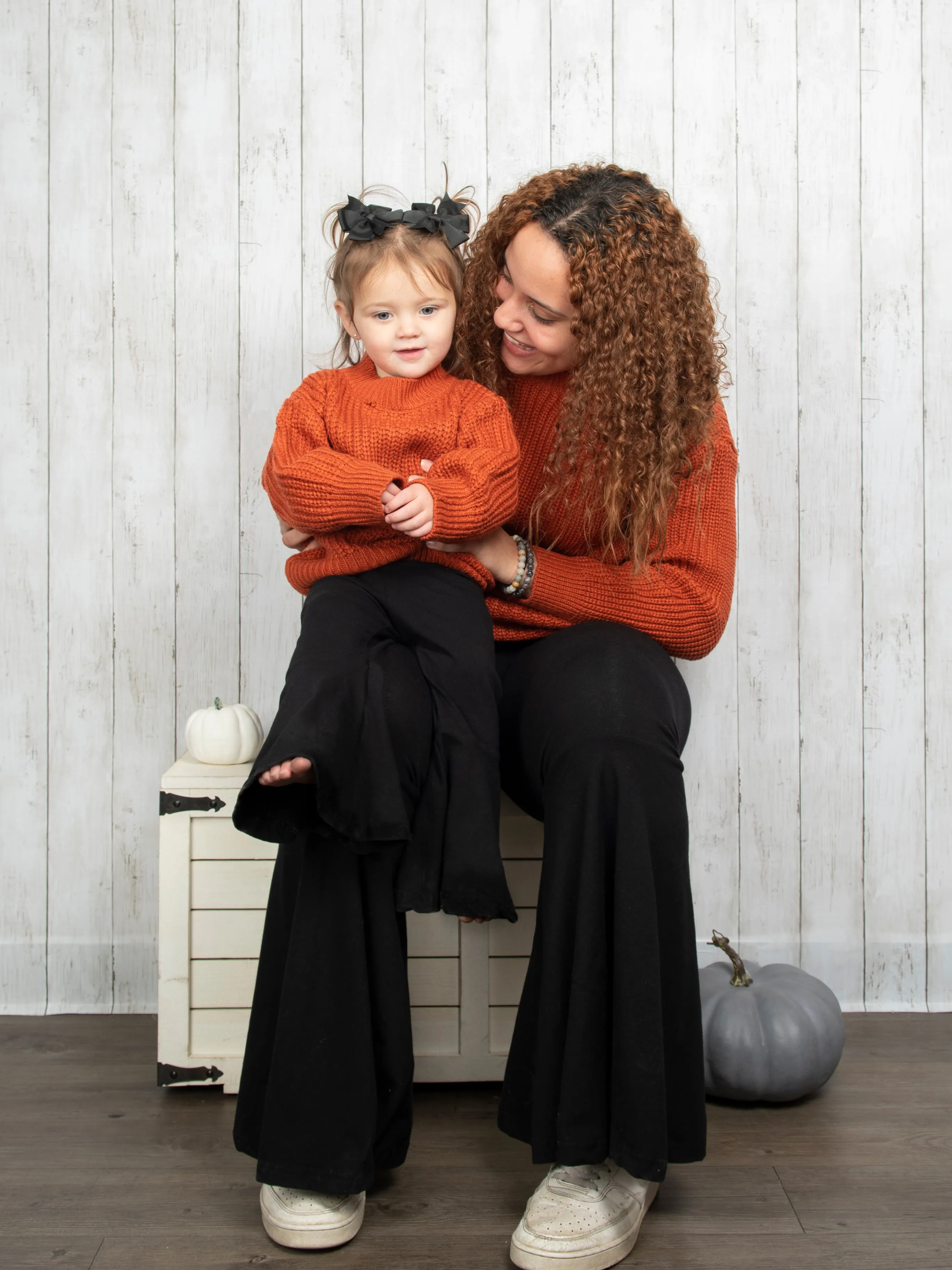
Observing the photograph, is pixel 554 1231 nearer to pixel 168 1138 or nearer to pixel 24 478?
pixel 168 1138

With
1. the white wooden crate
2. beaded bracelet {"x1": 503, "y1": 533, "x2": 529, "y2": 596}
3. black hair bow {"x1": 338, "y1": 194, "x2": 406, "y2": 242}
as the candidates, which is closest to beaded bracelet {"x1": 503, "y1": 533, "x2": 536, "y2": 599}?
beaded bracelet {"x1": 503, "y1": 533, "x2": 529, "y2": 596}

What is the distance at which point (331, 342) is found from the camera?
7.08 ft

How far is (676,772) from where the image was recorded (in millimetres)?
1380

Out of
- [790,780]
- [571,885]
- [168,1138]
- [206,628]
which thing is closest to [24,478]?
[206,628]

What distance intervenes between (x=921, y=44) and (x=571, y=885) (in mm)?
1753

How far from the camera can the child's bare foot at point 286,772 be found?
1.28 meters

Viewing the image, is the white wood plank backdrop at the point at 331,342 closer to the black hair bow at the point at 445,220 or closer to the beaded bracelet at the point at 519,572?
the black hair bow at the point at 445,220

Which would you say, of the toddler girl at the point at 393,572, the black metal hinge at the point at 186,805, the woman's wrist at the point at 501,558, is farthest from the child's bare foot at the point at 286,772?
the black metal hinge at the point at 186,805

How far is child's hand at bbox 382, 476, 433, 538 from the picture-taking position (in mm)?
1418

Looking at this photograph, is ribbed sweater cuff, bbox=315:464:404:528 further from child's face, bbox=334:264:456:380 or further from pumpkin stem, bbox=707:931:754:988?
pumpkin stem, bbox=707:931:754:988

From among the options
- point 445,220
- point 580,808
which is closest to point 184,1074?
point 580,808

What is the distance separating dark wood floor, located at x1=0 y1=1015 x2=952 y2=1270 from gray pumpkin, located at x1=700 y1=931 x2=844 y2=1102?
0.17 feet

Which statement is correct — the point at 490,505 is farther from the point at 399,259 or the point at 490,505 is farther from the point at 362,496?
the point at 399,259

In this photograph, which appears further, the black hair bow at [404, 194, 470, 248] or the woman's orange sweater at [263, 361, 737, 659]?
the black hair bow at [404, 194, 470, 248]
